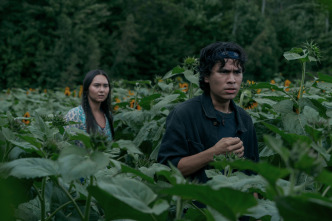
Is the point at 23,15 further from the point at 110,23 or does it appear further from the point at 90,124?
the point at 90,124

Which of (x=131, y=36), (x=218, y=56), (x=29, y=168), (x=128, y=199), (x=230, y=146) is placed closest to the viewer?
(x=128, y=199)

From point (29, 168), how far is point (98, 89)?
346 cm

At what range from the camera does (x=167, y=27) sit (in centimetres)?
3381

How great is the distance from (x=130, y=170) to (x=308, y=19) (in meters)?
39.2

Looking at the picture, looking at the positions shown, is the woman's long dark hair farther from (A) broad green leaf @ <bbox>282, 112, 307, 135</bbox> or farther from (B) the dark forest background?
(B) the dark forest background

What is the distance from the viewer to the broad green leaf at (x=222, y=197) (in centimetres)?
76

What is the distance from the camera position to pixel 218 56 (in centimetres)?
218

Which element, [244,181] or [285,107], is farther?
[285,107]

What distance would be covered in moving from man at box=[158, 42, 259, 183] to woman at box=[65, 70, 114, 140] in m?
1.96

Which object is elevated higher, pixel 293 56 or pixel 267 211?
pixel 293 56

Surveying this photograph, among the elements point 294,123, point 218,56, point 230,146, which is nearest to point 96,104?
point 218,56

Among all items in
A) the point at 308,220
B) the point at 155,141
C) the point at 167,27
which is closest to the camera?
the point at 308,220

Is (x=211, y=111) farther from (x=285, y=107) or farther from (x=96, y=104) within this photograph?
(x=96, y=104)

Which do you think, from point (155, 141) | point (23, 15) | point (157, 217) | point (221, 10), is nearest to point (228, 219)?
point (157, 217)
